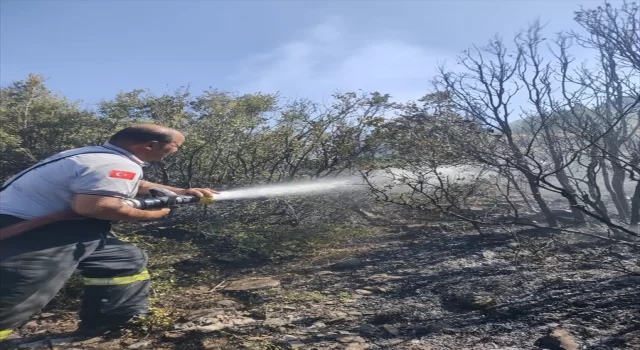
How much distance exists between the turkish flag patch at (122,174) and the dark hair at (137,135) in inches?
13.8

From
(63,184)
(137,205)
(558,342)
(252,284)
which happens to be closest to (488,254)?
(558,342)

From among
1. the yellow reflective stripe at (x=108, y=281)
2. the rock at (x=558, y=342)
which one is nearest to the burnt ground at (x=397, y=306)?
the rock at (x=558, y=342)

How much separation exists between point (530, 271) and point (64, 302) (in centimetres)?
389

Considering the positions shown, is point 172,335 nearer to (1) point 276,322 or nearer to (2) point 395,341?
(1) point 276,322

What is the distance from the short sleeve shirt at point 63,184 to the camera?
2.52m

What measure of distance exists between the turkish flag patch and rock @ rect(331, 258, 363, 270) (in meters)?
2.54

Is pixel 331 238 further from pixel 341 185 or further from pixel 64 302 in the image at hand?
pixel 64 302

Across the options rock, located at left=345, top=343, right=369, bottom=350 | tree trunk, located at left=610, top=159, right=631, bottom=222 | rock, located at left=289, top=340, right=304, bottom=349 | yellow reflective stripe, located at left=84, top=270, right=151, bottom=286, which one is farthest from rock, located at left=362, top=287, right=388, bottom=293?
tree trunk, located at left=610, top=159, right=631, bottom=222

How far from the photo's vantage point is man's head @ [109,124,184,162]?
296 centimetres

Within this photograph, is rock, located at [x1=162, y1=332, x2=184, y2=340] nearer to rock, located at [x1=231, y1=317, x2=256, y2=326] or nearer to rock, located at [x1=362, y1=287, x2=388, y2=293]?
rock, located at [x1=231, y1=317, x2=256, y2=326]

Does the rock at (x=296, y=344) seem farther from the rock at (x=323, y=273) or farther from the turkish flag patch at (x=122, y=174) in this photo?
the rock at (x=323, y=273)

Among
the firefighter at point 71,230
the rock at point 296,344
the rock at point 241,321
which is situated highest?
the firefighter at point 71,230

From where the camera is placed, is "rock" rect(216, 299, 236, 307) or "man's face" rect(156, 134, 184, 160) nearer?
"man's face" rect(156, 134, 184, 160)

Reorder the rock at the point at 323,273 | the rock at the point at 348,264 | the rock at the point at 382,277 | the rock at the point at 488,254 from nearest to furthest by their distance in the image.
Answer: the rock at the point at 382,277 → the rock at the point at 323,273 → the rock at the point at 348,264 → the rock at the point at 488,254
